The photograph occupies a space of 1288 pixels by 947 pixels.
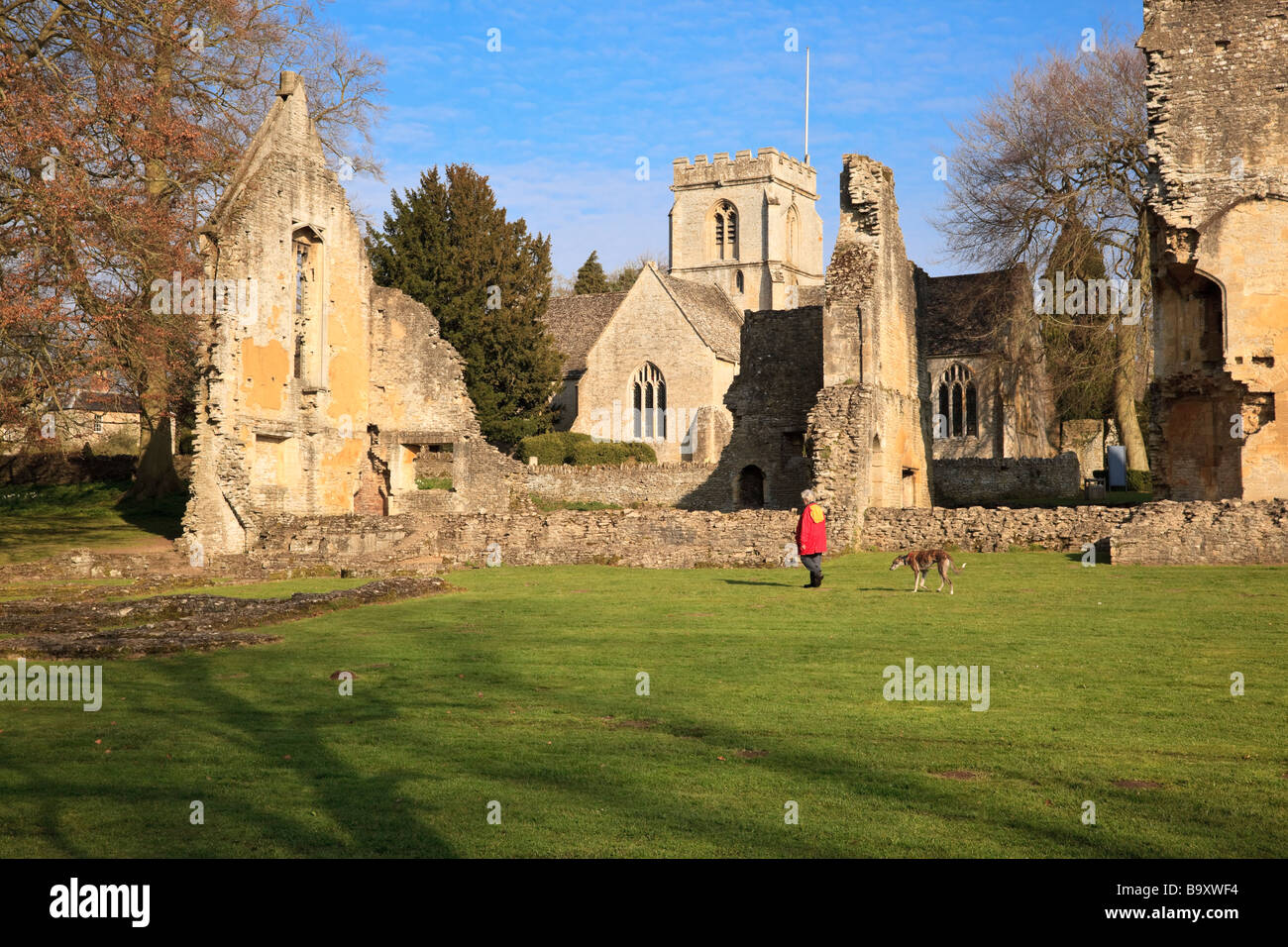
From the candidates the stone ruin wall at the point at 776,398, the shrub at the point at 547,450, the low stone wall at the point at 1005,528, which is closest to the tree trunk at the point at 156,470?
the stone ruin wall at the point at 776,398

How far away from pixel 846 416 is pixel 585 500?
19.0 m

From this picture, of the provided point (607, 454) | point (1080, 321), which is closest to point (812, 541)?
point (1080, 321)

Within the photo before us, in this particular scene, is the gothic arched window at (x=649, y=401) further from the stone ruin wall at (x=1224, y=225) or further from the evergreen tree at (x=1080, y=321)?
the stone ruin wall at (x=1224, y=225)

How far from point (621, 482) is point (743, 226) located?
4563 cm

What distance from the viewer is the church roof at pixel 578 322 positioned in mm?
61500

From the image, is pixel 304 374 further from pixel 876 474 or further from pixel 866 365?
pixel 876 474

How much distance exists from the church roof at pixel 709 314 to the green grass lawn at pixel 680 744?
44575 millimetres

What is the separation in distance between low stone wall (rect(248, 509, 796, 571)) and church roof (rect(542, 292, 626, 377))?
116ft

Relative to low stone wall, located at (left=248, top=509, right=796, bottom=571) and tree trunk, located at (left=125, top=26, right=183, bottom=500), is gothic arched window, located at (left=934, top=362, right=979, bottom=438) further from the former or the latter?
tree trunk, located at (left=125, top=26, right=183, bottom=500)

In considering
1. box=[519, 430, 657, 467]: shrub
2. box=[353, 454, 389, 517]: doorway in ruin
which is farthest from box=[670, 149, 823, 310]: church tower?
box=[353, 454, 389, 517]: doorway in ruin

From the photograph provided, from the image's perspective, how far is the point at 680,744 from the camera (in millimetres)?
8180

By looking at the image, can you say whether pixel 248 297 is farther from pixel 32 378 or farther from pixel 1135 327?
pixel 1135 327
